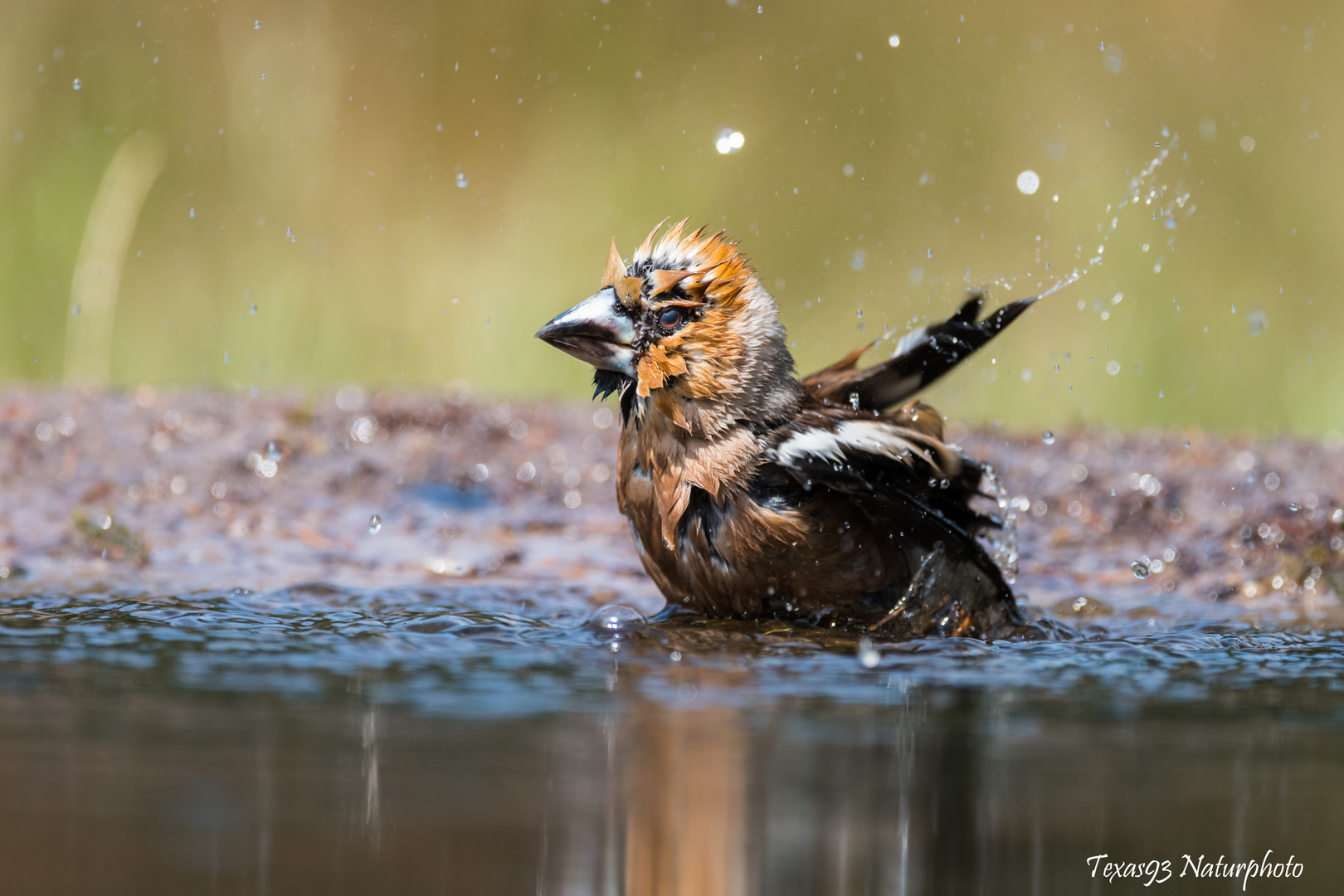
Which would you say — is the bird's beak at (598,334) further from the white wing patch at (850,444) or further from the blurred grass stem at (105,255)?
the blurred grass stem at (105,255)

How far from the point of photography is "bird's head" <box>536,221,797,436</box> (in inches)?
159

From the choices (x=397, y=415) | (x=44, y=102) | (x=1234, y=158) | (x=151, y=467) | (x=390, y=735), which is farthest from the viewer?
(x=1234, y=158)

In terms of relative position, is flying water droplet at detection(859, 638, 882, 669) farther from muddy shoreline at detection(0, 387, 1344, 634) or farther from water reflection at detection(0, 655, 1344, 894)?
muddy shoreline at detection(0, 387, 1344, 634)


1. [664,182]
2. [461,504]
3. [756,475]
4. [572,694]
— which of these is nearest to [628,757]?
[572,694]

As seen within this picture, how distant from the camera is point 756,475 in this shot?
395 centimetres

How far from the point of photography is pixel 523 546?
17.0ft

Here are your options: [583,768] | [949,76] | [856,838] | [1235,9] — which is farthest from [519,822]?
[1235,9]

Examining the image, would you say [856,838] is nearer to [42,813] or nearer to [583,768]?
[583,768]

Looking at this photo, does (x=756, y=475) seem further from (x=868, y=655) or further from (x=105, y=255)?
(x=105, y=255)

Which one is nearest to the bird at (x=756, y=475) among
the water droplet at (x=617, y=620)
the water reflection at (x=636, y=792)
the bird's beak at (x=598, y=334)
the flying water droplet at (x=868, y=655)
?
the bird's beak at (x=598, y=334)

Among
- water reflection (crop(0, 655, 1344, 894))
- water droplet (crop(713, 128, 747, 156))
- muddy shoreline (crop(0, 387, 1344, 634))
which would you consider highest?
water droplet (crop(713, 128, 747, 156))

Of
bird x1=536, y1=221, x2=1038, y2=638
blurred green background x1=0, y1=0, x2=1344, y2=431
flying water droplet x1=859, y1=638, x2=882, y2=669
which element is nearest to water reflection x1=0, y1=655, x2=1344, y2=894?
flying water droplet x1=859, y1=638, x2=882, y2=669

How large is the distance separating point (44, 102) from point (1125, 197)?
5.59 meters

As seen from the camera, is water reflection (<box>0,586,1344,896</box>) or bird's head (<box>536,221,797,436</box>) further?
bird's head (<box>536,221,797,436</box>)
